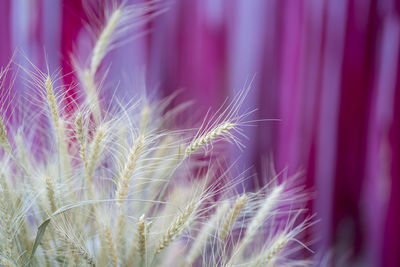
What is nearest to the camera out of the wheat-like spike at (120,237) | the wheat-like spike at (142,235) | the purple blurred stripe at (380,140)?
the wheat-like spike at (142,235)

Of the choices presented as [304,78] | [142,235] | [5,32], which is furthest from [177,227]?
[5,32]

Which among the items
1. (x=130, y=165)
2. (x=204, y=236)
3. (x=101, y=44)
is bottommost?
(x=204, y=236)

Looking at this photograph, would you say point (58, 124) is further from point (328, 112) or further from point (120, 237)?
point (328, 112)

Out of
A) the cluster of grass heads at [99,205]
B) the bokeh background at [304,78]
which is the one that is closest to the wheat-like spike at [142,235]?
the cluster of grass heads at [99,205]

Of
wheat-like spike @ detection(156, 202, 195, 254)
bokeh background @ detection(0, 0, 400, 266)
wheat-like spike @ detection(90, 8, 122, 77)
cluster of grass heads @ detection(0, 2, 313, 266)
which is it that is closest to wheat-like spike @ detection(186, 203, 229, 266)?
cluster of grass heads @ detection(0, 2, 313, 266)

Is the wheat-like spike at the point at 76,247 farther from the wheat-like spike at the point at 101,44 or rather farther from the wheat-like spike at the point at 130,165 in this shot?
the wheat-like spike at the point at 101,44
